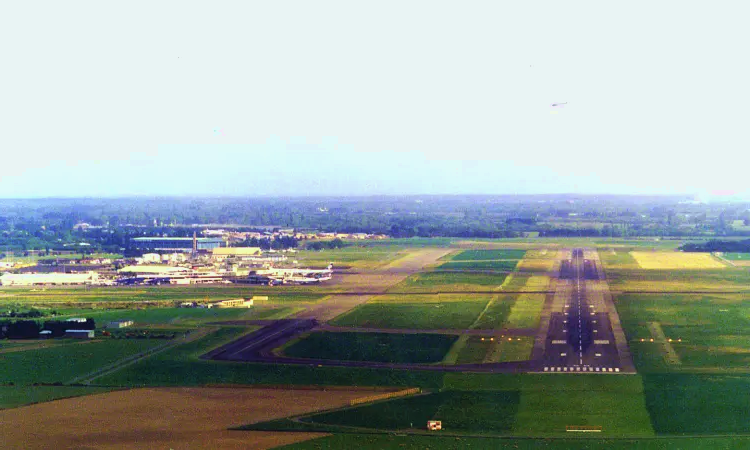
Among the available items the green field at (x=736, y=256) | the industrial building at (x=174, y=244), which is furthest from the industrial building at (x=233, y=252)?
the green field at (x=736, y=256)

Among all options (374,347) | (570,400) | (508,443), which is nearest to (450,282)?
(374,347)

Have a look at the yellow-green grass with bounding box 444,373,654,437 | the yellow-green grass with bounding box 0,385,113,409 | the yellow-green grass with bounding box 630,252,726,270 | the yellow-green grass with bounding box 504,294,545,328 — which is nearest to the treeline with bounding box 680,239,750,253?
the yellow-green grass with bounding box 630,252,726,270

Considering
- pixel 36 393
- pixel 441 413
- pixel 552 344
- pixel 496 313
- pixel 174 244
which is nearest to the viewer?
pixel 441 413

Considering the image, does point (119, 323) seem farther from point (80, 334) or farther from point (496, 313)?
point (496, 313)

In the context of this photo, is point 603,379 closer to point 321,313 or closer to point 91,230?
point 321,313

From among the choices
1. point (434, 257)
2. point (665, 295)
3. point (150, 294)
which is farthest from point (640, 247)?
point (150, 294)

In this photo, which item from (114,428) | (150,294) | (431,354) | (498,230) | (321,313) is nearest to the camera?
(114,428)
